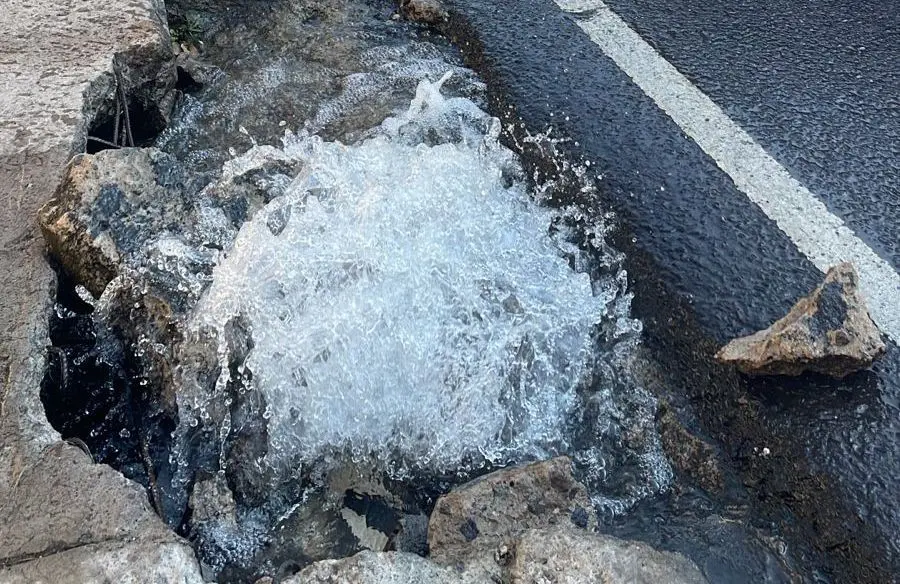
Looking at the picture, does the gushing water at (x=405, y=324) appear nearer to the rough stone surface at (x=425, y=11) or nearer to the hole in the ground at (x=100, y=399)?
the hole in the ground at (x=100, y=399)

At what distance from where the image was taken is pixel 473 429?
6.84 ft

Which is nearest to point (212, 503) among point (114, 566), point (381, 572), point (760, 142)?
point (114, 566)

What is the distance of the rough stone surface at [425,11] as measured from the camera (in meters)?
3.26

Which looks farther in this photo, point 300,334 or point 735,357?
point 300,334

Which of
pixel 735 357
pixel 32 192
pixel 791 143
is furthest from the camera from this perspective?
pixel 791 143

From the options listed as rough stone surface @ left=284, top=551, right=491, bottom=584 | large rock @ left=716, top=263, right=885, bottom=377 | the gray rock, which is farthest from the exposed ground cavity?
rough stone surface @ left=284, top=551, right=491, bottom=584

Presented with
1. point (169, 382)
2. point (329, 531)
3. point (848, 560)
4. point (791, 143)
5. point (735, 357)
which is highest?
point (791, 143)

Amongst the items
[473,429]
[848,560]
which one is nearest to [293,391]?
[473,429]

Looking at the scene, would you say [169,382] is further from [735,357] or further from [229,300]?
[735,357]

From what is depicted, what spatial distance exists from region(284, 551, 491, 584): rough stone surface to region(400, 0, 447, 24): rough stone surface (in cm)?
234

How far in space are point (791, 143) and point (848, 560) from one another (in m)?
1.40

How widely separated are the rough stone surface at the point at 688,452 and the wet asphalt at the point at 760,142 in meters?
0.13

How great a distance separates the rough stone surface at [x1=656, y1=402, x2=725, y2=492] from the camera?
1.91 meters

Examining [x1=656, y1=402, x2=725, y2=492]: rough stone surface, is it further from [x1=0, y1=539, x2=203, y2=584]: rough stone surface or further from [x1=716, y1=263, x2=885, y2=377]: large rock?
[x1=0, y1=539, x2=203, y2=584]: rough stone surface
